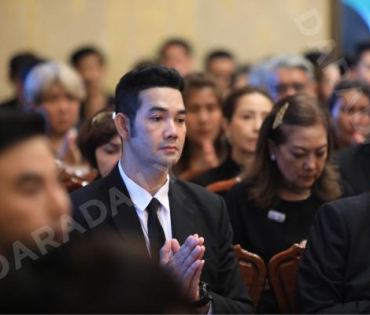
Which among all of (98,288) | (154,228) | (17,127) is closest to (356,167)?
(154,228)

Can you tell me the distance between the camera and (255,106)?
3963mm

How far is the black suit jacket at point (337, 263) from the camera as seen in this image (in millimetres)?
2477

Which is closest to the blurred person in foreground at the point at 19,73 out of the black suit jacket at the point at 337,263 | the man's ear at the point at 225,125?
the man's ear at the point at 225,125

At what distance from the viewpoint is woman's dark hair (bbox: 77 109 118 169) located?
3.16 metres

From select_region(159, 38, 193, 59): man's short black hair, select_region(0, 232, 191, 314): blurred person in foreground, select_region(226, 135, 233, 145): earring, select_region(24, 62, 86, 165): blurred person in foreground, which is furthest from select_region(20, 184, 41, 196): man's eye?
select_region(159, 38, 193, 59): man's short black hair

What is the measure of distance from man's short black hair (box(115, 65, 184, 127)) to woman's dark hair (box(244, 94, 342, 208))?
68 centimetres

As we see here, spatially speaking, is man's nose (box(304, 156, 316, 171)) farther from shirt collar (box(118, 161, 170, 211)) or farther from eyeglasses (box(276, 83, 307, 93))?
eyeglasses (box(276, 83, 307, 93))

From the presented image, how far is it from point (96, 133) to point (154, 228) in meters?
0.75

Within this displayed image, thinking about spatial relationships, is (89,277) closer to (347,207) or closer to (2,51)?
(347,207)

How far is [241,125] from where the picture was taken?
13.0ft

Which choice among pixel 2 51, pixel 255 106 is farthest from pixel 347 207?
pixel 2 51

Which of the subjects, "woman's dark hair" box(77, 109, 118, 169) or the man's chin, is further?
"woman's dark hair" box(77, 109, 118, 169)

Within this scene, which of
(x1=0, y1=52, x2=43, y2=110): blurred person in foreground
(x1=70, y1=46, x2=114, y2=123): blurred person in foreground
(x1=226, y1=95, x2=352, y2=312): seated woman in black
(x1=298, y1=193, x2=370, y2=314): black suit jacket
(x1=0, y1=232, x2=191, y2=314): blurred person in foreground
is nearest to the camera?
(x1=0, y1=232, x2=191, y2=314): blurred person in foreground

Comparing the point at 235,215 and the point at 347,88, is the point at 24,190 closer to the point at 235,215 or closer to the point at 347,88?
the point at 235,215
